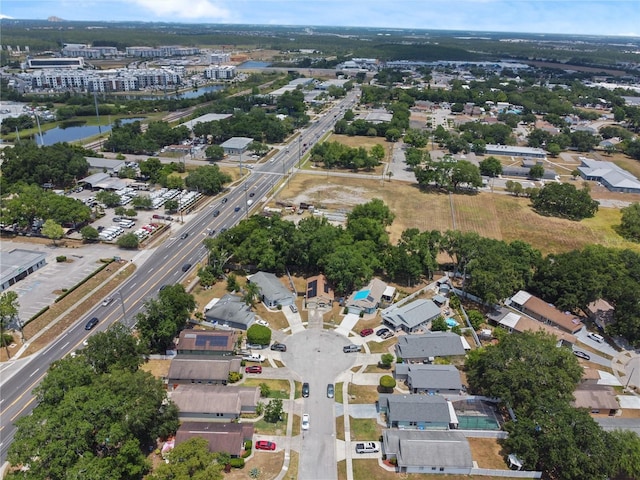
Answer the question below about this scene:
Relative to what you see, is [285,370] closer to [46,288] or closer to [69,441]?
[69,441]

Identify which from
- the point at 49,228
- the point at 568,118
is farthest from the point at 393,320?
the point at 568,118

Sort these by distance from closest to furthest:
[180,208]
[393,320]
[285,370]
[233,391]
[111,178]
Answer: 1. [233,391]
2. [285,370]
3. [393,320]
4. [180,208]
5. [111,178]

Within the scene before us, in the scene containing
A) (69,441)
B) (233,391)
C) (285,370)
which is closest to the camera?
(69,441)

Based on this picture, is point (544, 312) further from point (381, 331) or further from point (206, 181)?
point (206, 181)

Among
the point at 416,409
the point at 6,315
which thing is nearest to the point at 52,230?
the point at 6,315

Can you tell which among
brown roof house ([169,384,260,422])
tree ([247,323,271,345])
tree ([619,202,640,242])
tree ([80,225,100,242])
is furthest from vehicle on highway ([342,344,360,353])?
tree ([619,202,640,242])

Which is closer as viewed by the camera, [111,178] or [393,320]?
[393,320]
